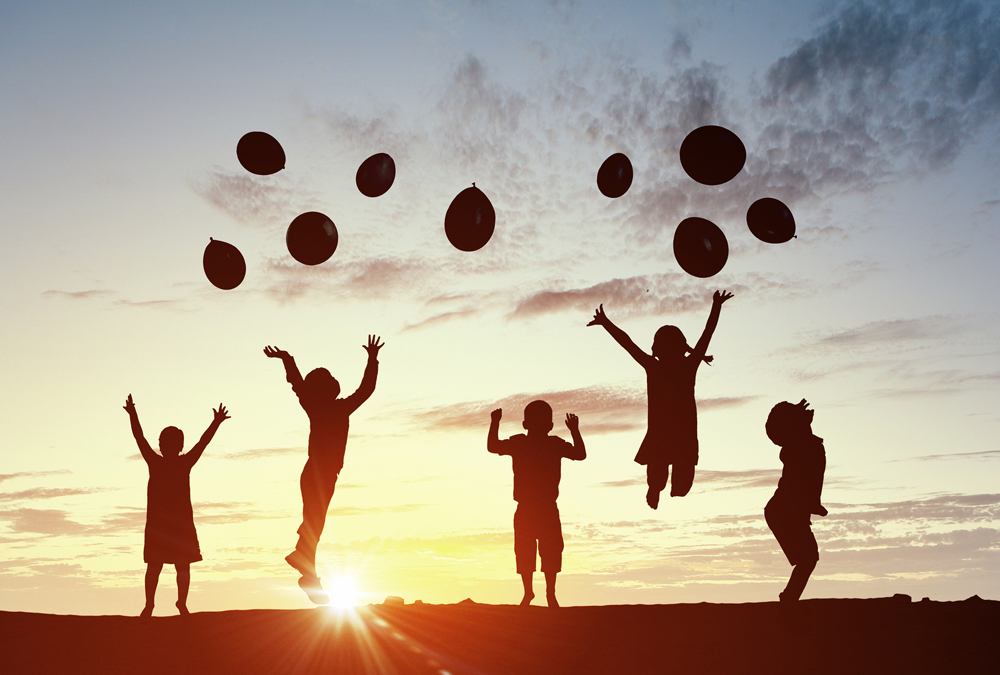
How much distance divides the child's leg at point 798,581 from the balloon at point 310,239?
6686 millimetres

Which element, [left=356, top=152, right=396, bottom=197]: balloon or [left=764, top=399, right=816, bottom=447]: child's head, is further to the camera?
[left=356, top=152, right=396, bottom=197]: balloon

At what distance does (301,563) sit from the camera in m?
9.72

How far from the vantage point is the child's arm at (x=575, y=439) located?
35.1 ft

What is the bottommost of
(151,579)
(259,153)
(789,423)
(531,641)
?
(531,641)

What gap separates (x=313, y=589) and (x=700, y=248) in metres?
5.87

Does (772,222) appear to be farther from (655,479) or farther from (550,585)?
(550,585)

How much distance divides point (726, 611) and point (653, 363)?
9.00ft

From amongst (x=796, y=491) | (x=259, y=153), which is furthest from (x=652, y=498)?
(x=259, y=153)

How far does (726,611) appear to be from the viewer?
9.06 m

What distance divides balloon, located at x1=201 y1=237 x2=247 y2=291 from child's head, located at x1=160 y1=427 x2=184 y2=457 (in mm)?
2065

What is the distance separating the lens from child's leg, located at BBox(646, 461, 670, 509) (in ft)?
33.9

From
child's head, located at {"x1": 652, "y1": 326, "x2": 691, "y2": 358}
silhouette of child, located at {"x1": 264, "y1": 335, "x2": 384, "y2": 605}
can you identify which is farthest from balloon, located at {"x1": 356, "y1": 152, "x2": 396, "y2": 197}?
child's head, located at {"x1": 652, "y1": 326, "x2": 691, "y2": 358}

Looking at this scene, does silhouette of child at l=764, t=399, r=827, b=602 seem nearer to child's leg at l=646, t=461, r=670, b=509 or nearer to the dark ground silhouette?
the dark ground silhouette

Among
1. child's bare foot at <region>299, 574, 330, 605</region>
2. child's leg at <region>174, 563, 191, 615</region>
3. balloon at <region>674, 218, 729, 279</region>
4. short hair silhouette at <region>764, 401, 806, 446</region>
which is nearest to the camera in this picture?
short hair silhouette at <region>764, 401, 806, 446</region>
